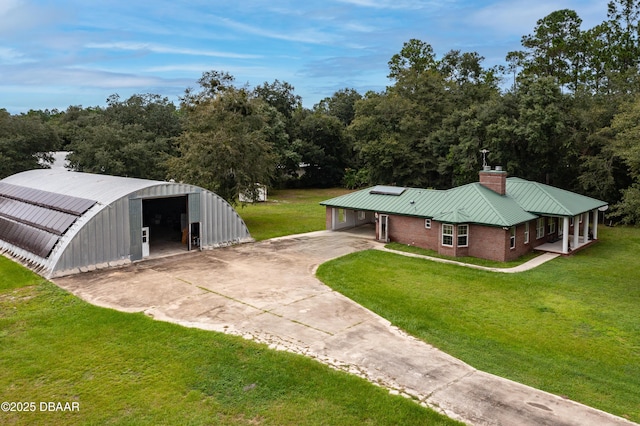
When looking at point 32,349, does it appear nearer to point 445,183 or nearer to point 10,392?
point 10,392

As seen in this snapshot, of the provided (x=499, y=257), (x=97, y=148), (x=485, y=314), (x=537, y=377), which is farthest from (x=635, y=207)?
(x=97, y=148)

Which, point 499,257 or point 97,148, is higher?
point 97,148

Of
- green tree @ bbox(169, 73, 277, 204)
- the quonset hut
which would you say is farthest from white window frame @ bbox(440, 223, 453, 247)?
green tree @ bbox(169, 73, 277, 204)

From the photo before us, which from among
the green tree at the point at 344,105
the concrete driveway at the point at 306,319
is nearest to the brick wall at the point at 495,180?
the concrete driveway at the point at 306,319

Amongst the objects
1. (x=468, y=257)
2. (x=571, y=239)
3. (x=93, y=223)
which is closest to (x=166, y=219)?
(x=93, y=223)

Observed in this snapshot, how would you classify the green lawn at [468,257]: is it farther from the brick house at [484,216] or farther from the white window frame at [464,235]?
the white window frame at [464,235]

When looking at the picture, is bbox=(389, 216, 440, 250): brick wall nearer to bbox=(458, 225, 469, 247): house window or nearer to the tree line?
bbox=(458, 225, 469, 247): house window

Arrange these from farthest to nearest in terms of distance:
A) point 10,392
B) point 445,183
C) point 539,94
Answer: point 445,183, point 539,94, point 10,392
